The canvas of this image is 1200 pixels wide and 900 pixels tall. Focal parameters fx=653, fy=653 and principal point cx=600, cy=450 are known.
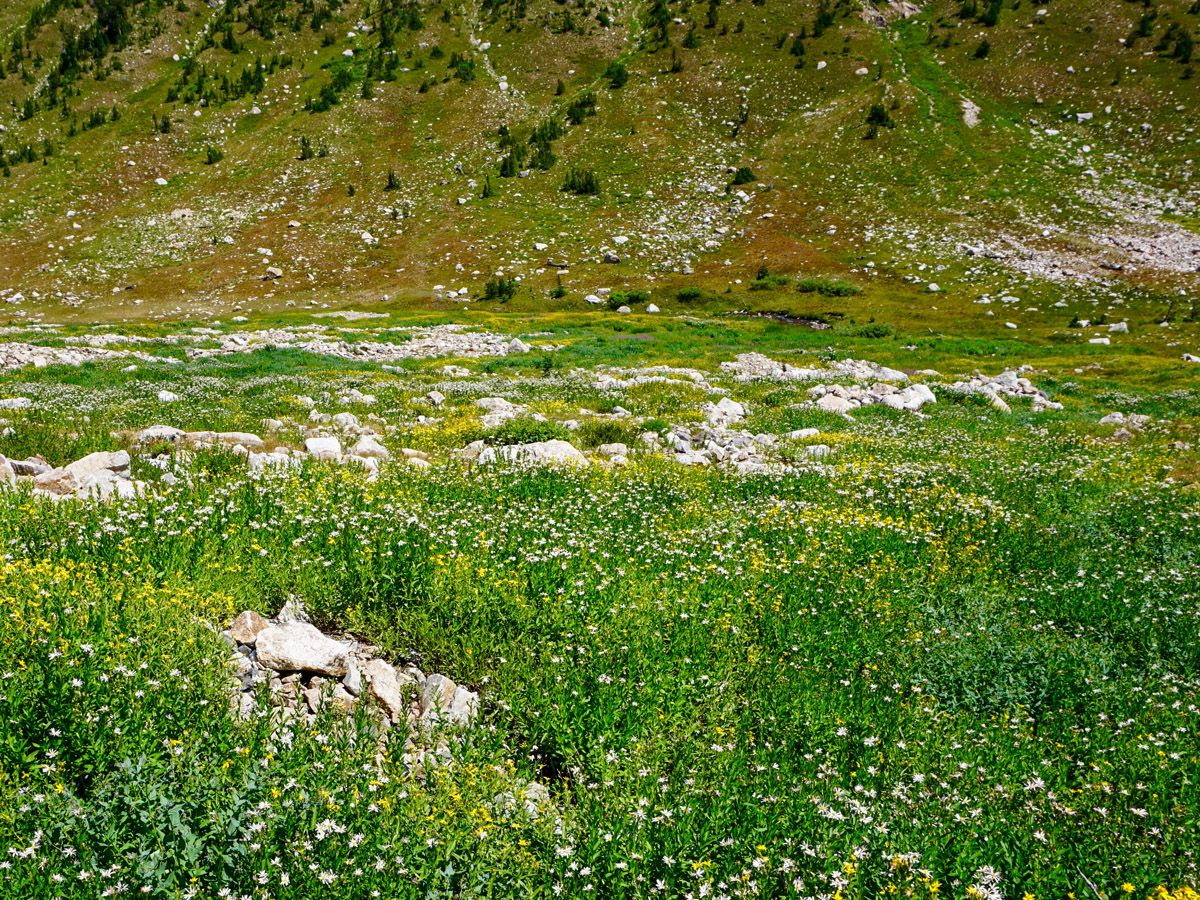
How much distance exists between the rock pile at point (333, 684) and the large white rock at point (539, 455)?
691 centimetres

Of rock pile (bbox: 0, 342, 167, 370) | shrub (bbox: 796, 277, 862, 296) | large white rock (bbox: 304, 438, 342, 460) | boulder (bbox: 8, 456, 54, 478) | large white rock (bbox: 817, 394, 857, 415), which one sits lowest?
shrub (bbox: 796, 277, 862, 296)

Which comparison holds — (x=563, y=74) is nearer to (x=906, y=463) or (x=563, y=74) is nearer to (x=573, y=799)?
(x=906, y=463)

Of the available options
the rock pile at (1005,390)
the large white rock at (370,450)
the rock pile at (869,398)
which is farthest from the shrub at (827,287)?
the large white rock at (370,450)

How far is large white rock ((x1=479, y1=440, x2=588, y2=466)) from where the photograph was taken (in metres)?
12.9

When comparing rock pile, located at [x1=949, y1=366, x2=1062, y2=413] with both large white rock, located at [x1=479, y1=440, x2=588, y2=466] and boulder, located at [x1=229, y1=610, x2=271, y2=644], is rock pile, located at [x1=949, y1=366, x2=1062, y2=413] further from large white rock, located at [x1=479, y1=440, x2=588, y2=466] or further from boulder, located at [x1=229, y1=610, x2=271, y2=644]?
boulder, located at [x1=229, y1=610, x2=271, y2=644]

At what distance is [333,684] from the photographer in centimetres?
535

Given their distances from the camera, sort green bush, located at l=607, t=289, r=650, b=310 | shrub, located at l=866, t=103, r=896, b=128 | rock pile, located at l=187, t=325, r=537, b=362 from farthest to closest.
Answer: shrub, located at l=866, t=103, r=896, b=128 < green bush, located at l=607, t=289, r=650, b=310 < rock pile, located at l=187, t=325, r=537, b=362

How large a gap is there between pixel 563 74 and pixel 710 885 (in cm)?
12922

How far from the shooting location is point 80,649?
432 cm

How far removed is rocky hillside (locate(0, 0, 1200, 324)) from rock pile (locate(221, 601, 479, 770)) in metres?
68.2

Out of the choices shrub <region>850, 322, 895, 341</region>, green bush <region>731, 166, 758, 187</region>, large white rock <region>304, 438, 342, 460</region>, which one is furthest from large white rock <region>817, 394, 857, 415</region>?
green bush <region>731, 166, 758, 187</region>

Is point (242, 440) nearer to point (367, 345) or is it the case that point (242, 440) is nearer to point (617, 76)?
point (367, 345)

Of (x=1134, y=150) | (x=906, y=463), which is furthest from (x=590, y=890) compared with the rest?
(x=1134, y=150)

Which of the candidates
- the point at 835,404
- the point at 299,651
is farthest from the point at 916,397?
the point at 299,651
